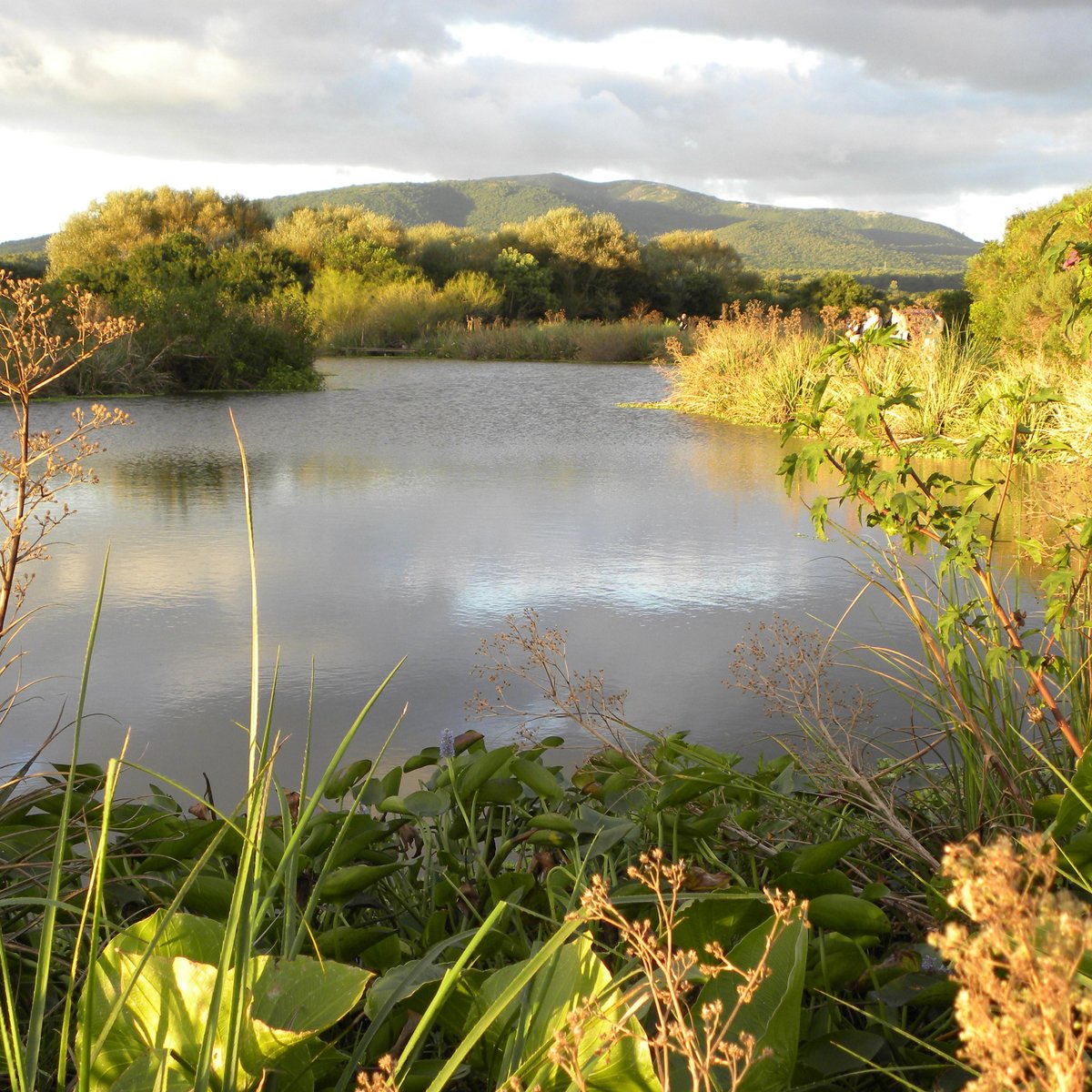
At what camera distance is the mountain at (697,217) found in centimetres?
7912

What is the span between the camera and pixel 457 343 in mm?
19562

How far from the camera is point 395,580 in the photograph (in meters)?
3.79

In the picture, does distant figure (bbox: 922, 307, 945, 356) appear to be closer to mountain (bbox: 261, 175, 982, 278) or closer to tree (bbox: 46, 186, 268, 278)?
tree (bbox: 46, 186, 268, 278)

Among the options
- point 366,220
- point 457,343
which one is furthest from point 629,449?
point 366,220

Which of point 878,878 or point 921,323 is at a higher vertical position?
point 921,323

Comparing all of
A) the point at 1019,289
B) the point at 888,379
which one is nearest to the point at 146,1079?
the point at 888,379

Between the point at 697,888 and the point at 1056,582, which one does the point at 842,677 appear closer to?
the point at 1056,582

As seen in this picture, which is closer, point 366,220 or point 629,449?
point 629,449

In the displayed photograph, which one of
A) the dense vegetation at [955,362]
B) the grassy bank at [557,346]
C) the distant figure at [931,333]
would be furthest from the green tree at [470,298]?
the distant figure at [931,333]

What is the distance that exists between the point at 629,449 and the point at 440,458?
1.46 metres

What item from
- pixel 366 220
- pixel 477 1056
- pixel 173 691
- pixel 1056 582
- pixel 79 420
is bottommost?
pixel 173 691

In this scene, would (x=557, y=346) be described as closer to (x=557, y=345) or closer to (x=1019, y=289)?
(x=557, y=345)

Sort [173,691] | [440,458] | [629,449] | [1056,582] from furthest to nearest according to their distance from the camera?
[629,449] < [440,458] < [173,691] < [1056,582]

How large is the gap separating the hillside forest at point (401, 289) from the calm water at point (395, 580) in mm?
1320
